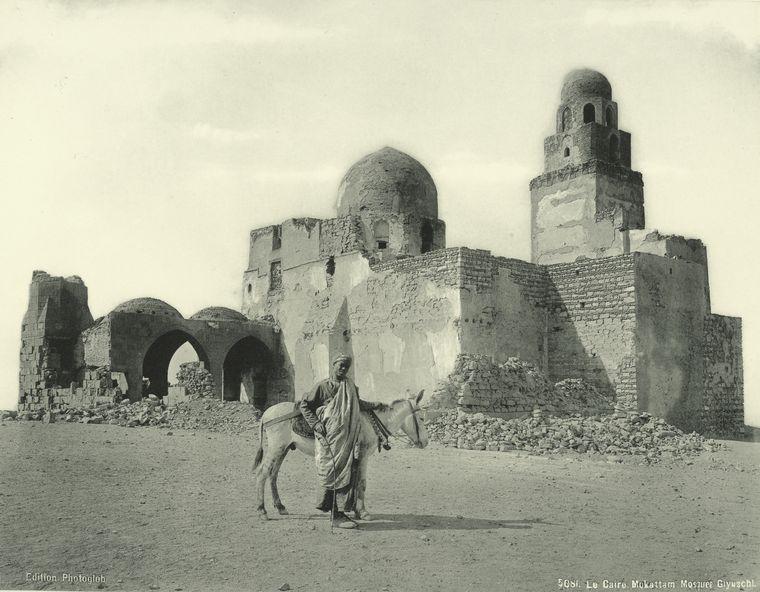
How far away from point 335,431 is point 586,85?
19.4 m

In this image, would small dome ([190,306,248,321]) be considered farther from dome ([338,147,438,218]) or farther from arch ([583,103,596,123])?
arch ([583,103,596,123])

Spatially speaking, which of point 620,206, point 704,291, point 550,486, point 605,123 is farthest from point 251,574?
point 605,123

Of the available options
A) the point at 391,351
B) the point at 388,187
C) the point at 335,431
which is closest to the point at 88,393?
the point at 391,351

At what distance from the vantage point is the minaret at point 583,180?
75.5 feet

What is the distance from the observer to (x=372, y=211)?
73.7 ft

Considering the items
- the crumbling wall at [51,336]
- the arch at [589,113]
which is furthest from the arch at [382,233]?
the crumbling wall at [51,336]

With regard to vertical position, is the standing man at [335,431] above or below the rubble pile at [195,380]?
below

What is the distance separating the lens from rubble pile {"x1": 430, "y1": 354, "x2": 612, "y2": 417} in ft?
50.8

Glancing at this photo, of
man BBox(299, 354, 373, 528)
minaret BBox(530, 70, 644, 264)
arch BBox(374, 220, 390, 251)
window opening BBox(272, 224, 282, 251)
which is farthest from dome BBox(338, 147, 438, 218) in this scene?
man BBox(299, 354, 373, 528)

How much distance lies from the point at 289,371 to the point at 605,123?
37.9 ft

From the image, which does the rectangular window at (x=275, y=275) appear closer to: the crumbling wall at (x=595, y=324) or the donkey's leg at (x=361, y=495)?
the crumbling wall at (x=595, y=324)

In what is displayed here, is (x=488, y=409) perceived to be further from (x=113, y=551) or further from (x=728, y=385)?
(x=113, y=551)

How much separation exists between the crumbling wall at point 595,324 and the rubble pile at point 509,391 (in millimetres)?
642

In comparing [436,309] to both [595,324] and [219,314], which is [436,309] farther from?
[219,314]
